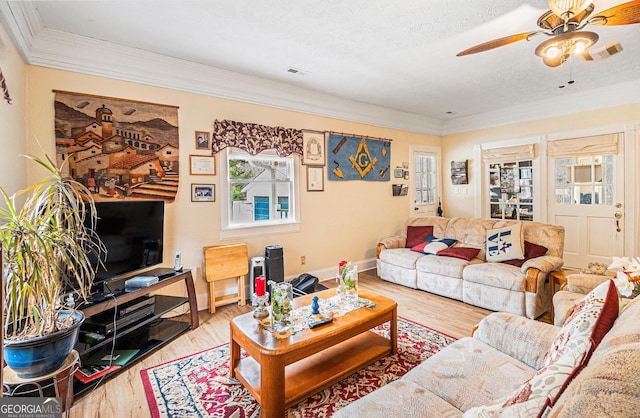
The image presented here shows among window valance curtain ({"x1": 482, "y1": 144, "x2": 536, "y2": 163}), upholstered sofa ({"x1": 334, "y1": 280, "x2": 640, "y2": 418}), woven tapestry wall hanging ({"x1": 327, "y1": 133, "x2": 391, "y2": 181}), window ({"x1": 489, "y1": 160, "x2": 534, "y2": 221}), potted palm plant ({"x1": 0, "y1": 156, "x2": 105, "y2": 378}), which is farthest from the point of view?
window ({"x1": 489, "y1": 160, "x2": 534, "y2": 221})

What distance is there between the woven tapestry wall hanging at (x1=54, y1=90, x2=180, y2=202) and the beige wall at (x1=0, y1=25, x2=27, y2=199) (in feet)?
0.85

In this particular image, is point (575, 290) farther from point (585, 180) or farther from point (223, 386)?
point (585, 180)

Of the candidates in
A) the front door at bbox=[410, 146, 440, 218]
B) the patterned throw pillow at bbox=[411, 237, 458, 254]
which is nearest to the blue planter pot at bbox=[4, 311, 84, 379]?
the patterned throw pillow at bbox=[411, 237, 458, 254]

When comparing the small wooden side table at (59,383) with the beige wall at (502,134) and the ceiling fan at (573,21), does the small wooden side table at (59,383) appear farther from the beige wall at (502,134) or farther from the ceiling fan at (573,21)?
the beige wall at (502,134)

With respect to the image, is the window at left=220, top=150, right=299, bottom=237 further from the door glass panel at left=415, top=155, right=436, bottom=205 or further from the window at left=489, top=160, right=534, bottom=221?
the window at left=489, top=160, right=534, bottom=221

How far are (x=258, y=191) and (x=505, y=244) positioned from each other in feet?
10.2

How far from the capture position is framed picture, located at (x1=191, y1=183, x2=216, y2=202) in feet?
11.0

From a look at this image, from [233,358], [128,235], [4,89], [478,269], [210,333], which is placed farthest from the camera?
[478,269]

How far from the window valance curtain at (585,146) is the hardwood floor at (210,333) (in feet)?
9.48

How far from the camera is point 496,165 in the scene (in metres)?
5.50

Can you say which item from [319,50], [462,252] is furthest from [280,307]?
[462,252]

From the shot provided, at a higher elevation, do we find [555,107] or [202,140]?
[555,107]

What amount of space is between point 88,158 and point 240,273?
186cm

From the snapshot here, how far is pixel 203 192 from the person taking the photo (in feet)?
11.2
